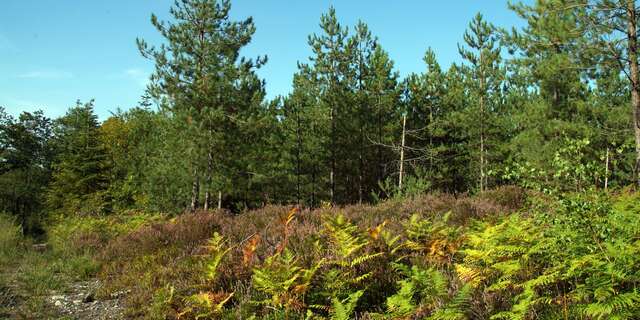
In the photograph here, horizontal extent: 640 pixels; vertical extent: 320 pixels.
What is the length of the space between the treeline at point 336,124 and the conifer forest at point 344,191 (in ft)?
0.38

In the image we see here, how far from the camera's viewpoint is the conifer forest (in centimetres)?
381

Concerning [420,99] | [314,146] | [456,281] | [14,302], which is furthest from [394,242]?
[420,99]

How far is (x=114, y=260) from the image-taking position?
8000mm

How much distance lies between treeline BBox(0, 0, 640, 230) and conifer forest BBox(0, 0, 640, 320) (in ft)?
0.38

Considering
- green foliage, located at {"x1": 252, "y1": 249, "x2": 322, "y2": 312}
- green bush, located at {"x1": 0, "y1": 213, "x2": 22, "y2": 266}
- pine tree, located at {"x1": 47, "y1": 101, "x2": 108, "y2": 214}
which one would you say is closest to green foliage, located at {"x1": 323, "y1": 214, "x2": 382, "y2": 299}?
green foliage, located at {"x1": 252, "y1": 249, "x2": 322, "y2": 312}

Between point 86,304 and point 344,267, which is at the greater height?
point 344,267

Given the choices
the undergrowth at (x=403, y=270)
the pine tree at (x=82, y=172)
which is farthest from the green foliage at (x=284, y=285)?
the pine tree at (x=82, y=172)

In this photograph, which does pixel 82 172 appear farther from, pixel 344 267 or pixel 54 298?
pixel 344 267

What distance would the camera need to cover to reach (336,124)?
25891mm

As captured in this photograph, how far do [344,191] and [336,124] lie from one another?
8510mm

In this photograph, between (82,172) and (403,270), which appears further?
(82,172)

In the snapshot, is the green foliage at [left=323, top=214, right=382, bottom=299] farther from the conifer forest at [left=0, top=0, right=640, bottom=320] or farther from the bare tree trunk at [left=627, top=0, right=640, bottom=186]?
the bare tree trunk at [left=627, top=0, right=640, bottom=186]

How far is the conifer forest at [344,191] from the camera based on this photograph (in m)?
3.81

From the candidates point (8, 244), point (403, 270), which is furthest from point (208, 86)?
point (403, 270)
